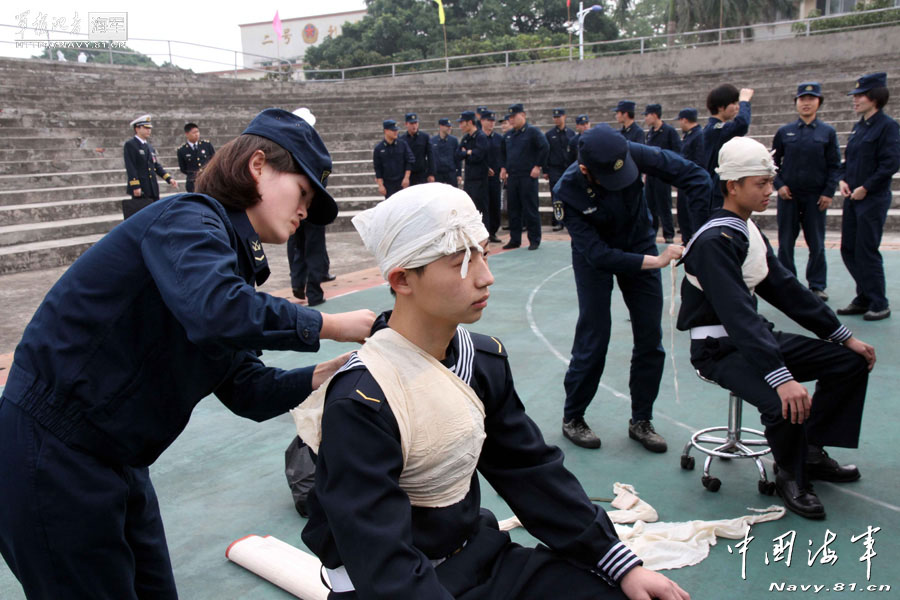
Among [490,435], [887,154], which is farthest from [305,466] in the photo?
[887,154]

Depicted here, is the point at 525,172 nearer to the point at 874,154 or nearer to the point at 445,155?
the point at 445,155

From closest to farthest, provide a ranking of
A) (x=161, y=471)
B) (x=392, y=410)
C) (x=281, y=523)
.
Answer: (x=392, y=410) → (x=281, y=523) → (x=161, y=471)

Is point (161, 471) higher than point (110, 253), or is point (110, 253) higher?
point (110, 253)

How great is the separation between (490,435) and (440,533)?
27cm

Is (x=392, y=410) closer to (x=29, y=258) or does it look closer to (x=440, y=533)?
(x=440, y=533)

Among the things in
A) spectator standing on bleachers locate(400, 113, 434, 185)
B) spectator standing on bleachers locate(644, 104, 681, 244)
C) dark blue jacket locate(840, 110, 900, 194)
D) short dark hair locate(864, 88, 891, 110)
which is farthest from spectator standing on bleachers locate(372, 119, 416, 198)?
short dark hair locate(864, 88, 891, 110)

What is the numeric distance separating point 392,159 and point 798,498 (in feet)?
28.2

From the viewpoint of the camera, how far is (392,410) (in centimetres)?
140

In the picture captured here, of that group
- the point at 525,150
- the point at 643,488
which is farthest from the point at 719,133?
the point at 643,488

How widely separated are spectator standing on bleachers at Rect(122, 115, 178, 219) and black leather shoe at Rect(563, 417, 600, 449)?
7.50m

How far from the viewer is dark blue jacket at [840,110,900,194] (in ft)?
19.2

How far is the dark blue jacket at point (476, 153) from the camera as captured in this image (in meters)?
10.8

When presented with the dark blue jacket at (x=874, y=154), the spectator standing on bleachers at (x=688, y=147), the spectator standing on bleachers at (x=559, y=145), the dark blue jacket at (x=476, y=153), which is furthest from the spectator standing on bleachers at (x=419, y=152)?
the dark blue jacket at (x=874, y=154)

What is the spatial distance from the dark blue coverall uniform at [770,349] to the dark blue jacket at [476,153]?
7898mm
